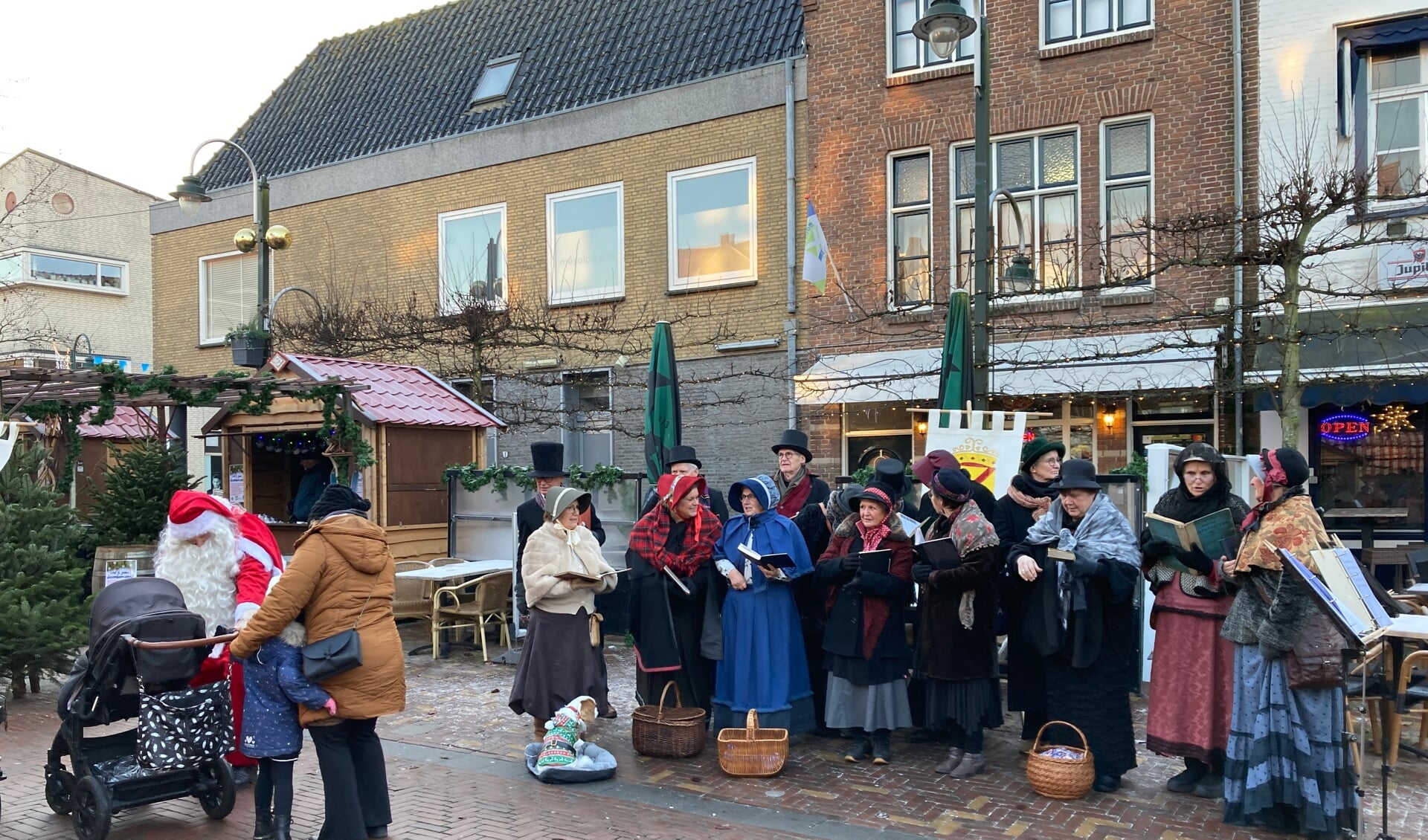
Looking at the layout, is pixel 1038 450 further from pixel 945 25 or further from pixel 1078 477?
pixel 945 25

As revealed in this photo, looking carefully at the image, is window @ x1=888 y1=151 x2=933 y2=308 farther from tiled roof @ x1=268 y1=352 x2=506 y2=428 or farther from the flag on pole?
tiled roof @ x1=268 y1=352 x2=506 y2=428

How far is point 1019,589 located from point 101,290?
30984 millimetres

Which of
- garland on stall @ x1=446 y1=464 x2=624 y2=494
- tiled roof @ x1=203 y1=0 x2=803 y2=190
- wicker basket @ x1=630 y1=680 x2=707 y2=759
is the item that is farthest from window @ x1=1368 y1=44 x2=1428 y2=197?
wicker basket @ x1=630 y1=680 x2=707 y2=759

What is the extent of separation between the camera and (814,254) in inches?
596

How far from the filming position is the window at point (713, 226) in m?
16.9

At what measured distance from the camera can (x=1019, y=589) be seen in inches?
260

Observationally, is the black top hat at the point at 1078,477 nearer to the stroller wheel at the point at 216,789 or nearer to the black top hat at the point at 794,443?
the black top hat at the point at 794,443

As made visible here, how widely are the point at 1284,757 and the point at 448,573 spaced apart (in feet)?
23.0

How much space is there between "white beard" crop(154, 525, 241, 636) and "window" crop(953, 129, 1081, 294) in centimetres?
1078

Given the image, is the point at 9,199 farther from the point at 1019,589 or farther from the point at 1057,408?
the point at 1019,589

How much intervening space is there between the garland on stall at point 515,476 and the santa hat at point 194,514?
4.61m

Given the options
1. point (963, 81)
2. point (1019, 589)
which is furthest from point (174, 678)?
point (963, 81)

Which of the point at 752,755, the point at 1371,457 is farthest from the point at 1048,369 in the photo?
the point at 752,755

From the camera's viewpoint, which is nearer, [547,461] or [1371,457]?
[547,461]
